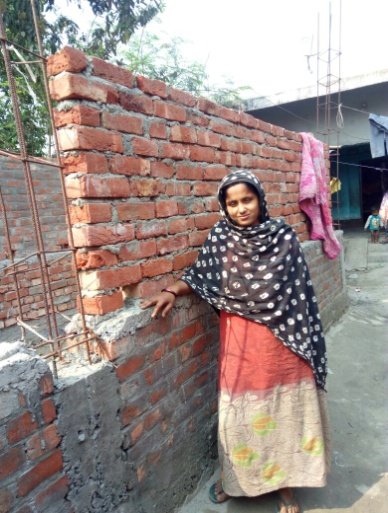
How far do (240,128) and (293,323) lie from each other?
1.46 m

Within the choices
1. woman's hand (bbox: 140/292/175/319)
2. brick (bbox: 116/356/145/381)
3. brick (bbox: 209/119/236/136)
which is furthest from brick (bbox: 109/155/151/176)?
brick (bbox: 116/356/145/381)

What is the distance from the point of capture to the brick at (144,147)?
1697mm

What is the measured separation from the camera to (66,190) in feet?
4.92

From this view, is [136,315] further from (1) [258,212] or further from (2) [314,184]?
(2) [314,184]

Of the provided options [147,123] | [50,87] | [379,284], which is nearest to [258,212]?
[147,123]

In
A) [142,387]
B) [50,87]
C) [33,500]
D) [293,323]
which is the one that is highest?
[50,87]

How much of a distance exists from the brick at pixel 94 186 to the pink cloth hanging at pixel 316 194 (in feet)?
7.97

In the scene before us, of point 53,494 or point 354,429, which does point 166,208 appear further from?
point 354,429

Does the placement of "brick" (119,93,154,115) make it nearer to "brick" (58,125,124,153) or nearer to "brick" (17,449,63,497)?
"brick" (58,125,124,153)

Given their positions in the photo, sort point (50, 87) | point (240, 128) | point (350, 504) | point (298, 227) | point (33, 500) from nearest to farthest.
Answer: point (33, 500)
point (50, 87)
point (350, 504)
point (240, 128)
point (298, 227)

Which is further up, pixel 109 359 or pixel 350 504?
pixel 109 359

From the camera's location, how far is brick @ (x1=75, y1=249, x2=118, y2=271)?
59.9 inches

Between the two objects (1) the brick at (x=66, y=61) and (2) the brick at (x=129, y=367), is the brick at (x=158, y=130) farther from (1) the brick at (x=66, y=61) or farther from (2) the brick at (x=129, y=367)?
(2) the brick at (x=129, y=367)

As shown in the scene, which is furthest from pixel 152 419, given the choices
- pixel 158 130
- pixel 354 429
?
pixel 354 429
